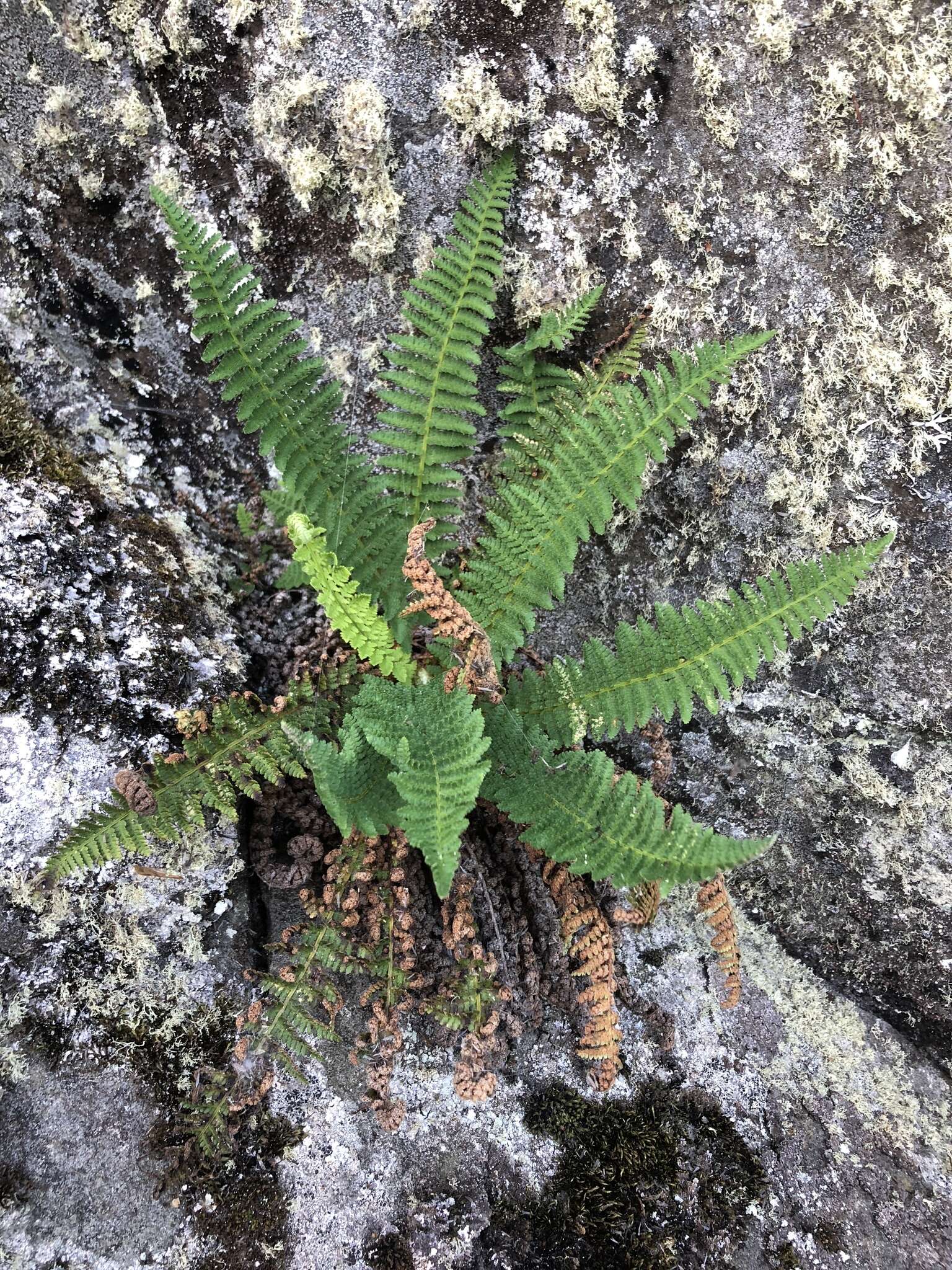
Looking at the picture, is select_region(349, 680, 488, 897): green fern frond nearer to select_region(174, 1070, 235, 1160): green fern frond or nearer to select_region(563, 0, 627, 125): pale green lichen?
select_region(174, 1070, 235, 1160): green fern frond

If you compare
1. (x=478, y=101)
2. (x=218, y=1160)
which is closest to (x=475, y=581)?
(x=478, y=101)

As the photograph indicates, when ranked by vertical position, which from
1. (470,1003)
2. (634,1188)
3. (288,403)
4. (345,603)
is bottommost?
(634,1188)

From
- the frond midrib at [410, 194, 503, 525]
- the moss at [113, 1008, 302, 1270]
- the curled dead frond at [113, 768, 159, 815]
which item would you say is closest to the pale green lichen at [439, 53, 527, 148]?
the frond midrib at [410, 194, 503, 525]

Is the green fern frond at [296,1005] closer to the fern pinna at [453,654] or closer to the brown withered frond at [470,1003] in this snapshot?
the fern pinna at [453,654]

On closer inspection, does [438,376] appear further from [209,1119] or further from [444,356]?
[209,1119]

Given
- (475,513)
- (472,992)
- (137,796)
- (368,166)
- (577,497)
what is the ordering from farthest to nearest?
(475,513), (368,166), (577,497), (472,992), (137,796)

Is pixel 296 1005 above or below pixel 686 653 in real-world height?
below

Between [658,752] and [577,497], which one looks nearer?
[577,497]

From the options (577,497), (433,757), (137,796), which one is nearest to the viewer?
(433,757)

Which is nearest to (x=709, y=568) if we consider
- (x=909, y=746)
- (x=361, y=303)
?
(x=909, y=746)
